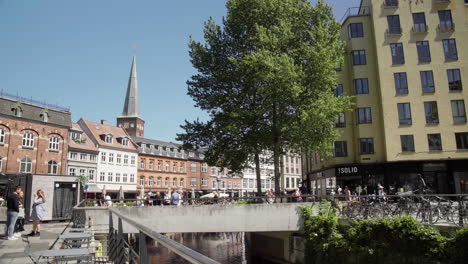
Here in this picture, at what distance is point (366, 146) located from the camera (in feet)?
123

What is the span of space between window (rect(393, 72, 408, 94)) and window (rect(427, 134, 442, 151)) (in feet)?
16.3

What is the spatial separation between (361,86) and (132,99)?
7883cm

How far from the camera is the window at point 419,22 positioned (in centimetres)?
3728

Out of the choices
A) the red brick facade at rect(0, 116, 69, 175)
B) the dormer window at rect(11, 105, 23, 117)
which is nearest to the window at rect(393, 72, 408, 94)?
the red brick facade at rect(0, 116, 69, 175)

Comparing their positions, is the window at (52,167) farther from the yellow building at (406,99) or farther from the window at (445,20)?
the window at (445,20)

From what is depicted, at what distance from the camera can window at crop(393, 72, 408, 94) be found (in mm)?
36656

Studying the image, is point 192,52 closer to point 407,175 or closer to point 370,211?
point 370,211

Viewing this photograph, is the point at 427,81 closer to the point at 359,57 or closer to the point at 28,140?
the point at 359,57

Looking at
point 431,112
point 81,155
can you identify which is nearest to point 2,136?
point 81,155

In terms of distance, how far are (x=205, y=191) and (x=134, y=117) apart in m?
33.2

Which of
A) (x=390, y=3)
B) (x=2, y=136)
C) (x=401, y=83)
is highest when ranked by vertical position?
(x=390, y=3)

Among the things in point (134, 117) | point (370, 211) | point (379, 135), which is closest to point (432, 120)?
point (379, 135)

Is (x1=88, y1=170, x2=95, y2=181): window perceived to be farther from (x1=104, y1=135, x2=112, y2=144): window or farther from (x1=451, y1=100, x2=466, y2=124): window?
(x1=451, y1=100, x2=466, y2=124): window

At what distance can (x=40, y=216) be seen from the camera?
15.2 metres
